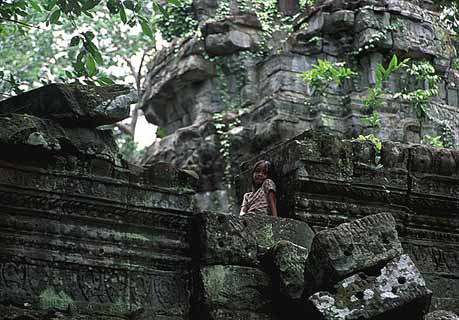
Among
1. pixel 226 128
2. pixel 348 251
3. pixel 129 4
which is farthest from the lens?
pixel 226 128

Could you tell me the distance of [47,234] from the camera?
509 centimetres

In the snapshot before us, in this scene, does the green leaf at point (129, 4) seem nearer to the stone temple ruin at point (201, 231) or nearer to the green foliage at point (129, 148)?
the stone temple ruin at point (201, 231)

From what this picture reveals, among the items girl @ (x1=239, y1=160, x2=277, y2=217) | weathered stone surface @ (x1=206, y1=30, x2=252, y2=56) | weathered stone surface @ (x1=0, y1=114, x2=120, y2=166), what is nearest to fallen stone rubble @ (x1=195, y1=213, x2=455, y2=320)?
girl @ (x1=239, y1=160, x2=277, y2=217)

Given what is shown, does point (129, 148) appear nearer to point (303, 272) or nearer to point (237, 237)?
point (237, 237)

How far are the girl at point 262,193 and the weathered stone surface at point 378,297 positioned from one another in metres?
1.41

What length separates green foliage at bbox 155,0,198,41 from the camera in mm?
18094

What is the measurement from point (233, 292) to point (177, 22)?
13614mm

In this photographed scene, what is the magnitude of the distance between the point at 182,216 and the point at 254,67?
11492mm

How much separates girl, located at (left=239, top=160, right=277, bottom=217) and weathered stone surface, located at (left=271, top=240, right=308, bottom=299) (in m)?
0.70

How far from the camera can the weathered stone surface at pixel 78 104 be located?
532 centimetres

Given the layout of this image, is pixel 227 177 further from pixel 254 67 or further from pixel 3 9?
pixel 3 9

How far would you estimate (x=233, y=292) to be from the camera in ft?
17.4

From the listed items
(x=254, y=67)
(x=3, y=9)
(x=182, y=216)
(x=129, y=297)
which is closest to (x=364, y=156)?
(x=182, y=216)

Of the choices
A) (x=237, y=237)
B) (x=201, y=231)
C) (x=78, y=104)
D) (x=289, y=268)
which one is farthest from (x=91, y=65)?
(x=289, y=268)
